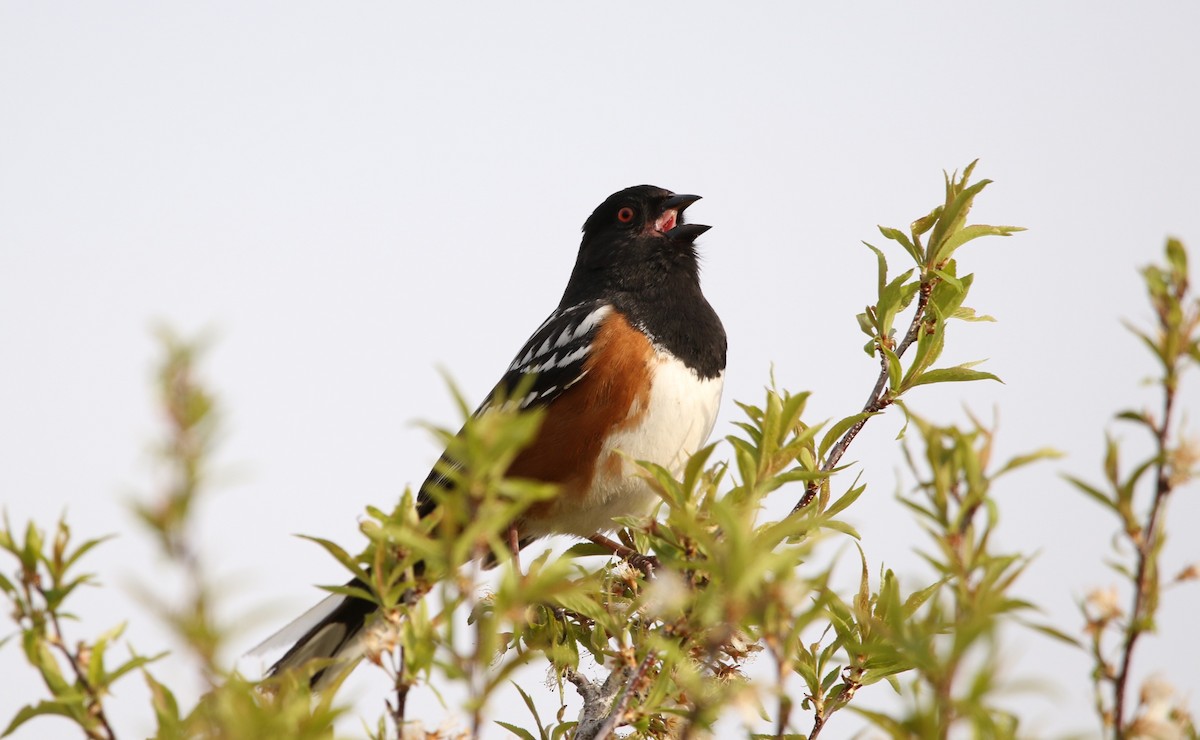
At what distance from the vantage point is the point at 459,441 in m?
1.00

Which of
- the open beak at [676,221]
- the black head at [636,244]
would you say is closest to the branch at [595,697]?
the black head at [636,244]

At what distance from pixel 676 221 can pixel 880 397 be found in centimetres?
202

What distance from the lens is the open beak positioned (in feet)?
12.9

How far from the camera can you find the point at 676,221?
164 inches

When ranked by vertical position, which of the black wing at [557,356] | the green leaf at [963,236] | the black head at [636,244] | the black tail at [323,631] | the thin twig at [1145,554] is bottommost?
the thin twig at [1145,554]

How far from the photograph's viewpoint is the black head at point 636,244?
388 centimetres

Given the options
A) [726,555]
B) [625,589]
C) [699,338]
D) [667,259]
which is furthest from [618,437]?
[726,555]

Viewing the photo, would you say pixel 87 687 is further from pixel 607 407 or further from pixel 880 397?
pixel 607 407

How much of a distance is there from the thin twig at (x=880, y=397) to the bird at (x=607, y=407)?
3.17 feet

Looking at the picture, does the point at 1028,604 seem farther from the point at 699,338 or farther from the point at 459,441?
the point at 699,338

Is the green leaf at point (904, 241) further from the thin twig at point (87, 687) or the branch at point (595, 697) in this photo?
the thin twig at point (87, 687)

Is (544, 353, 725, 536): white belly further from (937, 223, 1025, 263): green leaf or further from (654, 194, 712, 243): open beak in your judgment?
(937, 223, 1025, 263): green leaf

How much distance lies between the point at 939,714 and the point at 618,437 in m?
2.31

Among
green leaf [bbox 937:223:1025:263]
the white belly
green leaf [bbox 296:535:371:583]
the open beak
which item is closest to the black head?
the open beak
